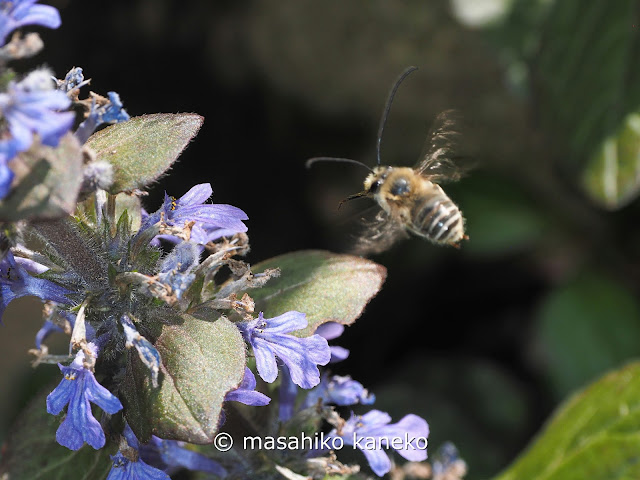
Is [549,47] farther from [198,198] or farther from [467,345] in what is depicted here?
[198,198]

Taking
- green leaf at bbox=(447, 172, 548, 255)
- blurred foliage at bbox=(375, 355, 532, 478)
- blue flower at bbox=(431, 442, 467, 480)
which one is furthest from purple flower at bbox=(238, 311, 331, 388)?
green leaf at bbox=(447, 172, 548, 255)

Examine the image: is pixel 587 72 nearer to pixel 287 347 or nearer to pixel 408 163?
pixel 408 163

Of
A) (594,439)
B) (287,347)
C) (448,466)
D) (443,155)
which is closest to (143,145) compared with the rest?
(287,347)

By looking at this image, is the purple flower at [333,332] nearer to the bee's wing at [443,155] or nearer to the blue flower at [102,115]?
the bee's wing at [443,155]

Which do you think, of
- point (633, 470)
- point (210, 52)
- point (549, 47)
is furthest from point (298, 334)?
point (210, 52)

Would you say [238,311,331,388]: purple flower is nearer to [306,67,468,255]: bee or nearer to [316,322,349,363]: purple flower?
[316,322,349,363]: purple flower

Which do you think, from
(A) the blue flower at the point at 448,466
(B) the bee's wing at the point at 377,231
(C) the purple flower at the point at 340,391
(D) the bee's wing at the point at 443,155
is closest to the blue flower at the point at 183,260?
(C) the purple flower at the point at 340,391
